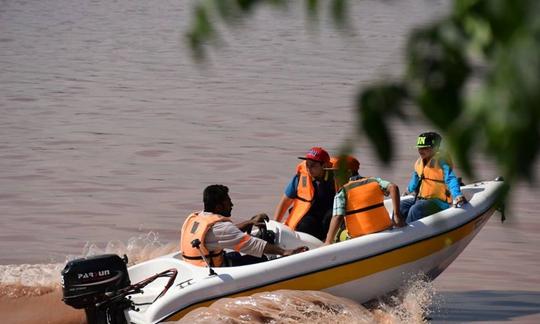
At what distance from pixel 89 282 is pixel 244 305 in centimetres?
108

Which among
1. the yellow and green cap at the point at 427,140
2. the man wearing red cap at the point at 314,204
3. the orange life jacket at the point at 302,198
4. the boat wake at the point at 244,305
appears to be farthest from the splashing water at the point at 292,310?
the yellow and green cap at the point at 427,140

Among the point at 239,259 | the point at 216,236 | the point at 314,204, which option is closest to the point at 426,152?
the point at 314,204

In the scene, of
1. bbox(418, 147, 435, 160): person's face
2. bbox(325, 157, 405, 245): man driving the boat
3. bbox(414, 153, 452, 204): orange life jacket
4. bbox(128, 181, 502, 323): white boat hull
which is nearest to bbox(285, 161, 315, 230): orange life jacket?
bbox(325, 157, 405, 245): man driving the boat

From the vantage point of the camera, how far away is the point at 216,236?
7336 mm

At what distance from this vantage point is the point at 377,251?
8.01m

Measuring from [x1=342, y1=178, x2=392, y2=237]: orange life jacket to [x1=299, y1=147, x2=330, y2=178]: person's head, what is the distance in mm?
423

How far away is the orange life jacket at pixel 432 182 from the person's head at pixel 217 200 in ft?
7.68

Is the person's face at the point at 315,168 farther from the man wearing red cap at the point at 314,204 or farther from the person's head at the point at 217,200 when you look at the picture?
the person's head at the point at 217,200

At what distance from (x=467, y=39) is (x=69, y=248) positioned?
9.71 meters

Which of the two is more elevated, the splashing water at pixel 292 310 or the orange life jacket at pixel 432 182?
the orange life jacket at pixel 432 182

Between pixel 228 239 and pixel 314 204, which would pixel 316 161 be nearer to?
pixel 314 204

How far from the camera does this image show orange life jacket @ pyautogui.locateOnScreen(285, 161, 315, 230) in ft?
28.3

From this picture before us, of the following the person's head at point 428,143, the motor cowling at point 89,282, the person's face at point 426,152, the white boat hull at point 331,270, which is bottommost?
the white boat hull at point 331,270

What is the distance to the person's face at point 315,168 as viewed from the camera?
8445 millimetres
